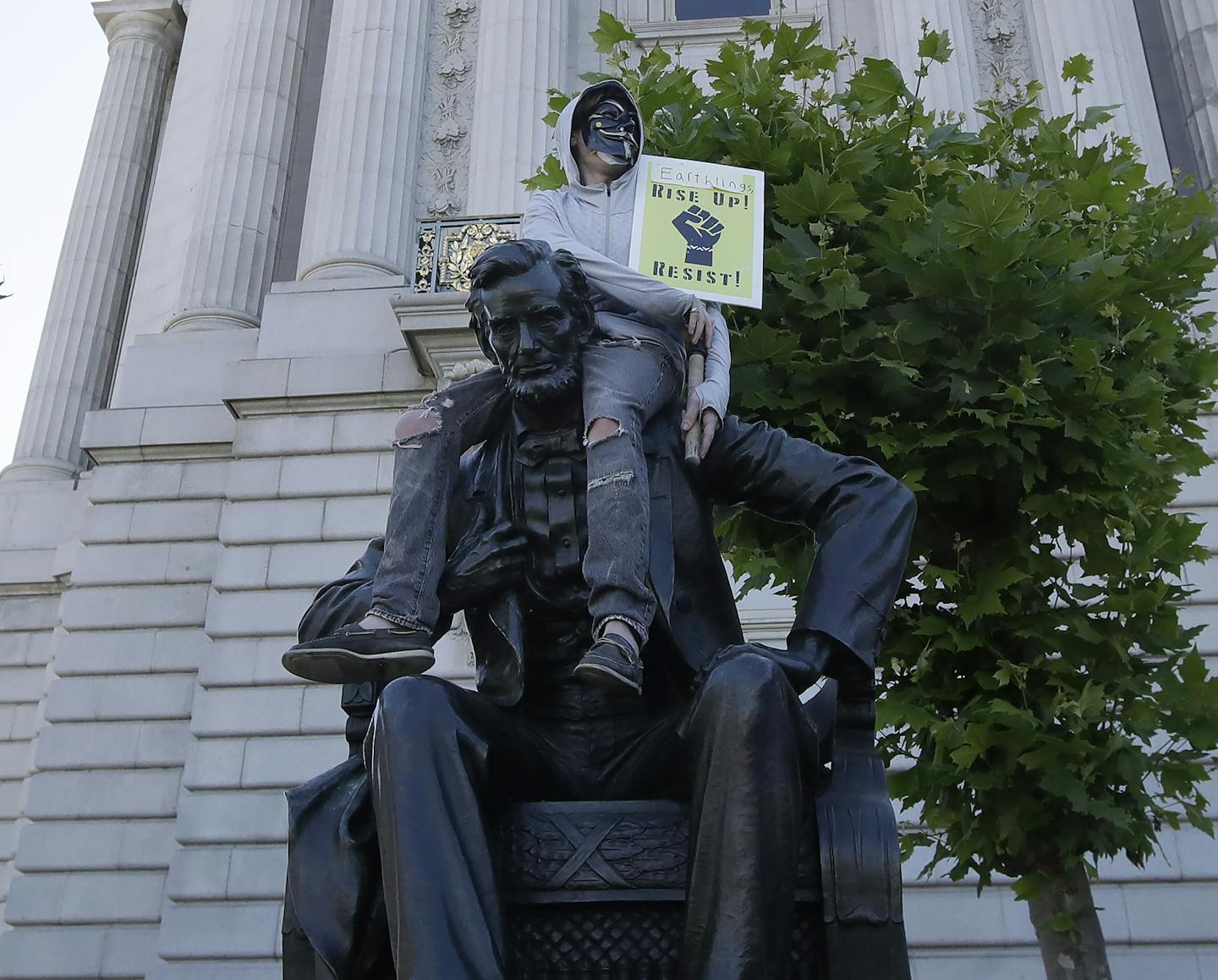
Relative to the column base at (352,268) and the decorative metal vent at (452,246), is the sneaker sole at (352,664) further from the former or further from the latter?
the column base at (352,268)

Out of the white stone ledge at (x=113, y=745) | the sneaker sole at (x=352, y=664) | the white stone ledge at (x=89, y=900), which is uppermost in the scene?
the white stone ledge at (x=113, y=745)

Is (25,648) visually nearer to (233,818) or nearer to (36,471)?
(36,471)

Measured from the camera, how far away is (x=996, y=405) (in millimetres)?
7496

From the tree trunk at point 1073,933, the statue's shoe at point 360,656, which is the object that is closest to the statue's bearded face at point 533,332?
the statue's shoe at point 360,656

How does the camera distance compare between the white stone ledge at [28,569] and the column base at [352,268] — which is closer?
the column base at [352,268]

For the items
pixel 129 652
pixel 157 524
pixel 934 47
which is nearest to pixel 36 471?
pixel 157 524

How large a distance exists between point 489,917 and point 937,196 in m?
6.16

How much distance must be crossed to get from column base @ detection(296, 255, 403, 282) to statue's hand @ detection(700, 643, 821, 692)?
49.1ft

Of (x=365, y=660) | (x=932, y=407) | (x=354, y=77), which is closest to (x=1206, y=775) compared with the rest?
(x=932, y=407)

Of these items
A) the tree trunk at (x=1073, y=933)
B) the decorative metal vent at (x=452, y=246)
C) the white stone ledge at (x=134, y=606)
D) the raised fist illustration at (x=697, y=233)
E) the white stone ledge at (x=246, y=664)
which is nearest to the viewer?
the raised fist illustration at (x=697, y=233)

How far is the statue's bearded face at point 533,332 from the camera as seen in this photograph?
11.4 feet

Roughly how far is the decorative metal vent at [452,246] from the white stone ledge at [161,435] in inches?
123

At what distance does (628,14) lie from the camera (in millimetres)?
20344

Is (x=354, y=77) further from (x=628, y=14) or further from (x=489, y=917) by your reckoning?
(x=489, y=917)
